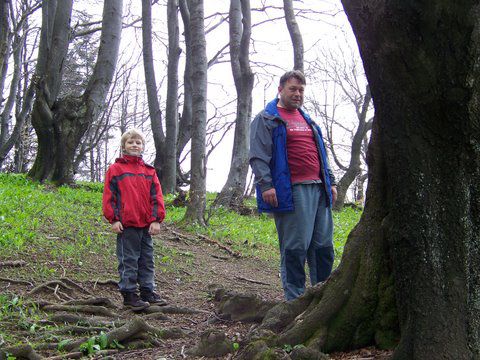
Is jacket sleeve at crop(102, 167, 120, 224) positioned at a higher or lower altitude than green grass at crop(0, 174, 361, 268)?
higher

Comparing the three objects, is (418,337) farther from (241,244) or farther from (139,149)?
(241,244)

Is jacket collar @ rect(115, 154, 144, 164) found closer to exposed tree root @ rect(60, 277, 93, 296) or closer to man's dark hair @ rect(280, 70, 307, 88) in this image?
exposed tree root @ rect(60, 277, 93, 296)

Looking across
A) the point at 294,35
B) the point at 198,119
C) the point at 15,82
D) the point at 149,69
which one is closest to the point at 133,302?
the point at 198,119

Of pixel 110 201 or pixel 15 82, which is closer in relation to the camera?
pixel 110 201

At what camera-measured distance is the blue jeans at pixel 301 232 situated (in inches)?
175

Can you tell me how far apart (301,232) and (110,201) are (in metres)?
2.14

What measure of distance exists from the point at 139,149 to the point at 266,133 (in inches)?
68.7

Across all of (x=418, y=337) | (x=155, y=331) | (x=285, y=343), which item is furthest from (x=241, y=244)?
(x=418, y=337)

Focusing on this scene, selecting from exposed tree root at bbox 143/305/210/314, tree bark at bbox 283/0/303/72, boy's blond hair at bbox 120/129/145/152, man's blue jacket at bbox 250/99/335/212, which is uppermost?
tree bark at bbox 283/0/303/72

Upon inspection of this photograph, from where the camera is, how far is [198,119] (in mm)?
10352

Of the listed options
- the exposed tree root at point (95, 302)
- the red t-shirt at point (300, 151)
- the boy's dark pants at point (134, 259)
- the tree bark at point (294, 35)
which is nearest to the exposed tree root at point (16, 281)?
the exposed tree root at point (95, 302)

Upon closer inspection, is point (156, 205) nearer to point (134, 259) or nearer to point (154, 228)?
point (154, 228)

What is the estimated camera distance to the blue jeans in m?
4.46

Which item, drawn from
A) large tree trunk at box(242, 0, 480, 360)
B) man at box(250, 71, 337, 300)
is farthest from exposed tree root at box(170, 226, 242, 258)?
large tree trunk at box(242, 0, 480, 360)
